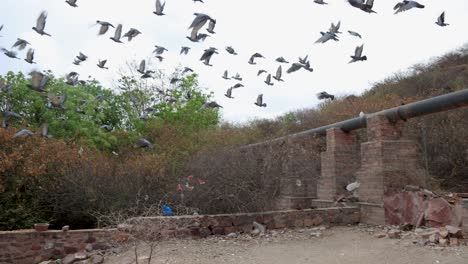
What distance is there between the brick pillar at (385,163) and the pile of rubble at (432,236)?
1668 millimetres

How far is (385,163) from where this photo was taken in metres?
11.2

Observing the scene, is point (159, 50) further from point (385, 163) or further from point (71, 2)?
point (385, 163)

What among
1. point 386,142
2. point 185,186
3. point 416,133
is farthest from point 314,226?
point 416,133

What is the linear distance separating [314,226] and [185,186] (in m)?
4.09

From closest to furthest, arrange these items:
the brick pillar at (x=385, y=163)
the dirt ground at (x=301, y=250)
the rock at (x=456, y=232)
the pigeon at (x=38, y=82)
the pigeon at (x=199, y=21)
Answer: the pigeon at (x=199, y=21)
the dirt ground at (x=301, y=250)
the rock at (x=456, y=232)
the pigeon at (x=38, y=82)
the brick pillar at (x=385, y=163)

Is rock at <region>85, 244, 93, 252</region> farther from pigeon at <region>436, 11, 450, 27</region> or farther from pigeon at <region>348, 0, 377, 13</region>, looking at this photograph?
pigeon at <region>436, 11, 450, 27</region>

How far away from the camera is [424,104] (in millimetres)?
10547

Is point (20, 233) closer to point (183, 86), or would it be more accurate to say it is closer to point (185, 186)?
point (185, 186)

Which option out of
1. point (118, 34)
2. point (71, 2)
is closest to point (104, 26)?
point (118, 34)

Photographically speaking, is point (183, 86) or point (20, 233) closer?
point (20, 233)

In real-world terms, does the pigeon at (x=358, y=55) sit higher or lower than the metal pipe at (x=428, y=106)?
higher

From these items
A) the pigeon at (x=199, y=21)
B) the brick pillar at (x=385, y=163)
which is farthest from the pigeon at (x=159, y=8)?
the brick pillar at (x=385, y=163)

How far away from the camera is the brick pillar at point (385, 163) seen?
11148 millimetres

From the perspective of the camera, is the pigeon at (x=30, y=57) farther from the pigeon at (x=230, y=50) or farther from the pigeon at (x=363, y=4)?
the pigeon at (x=363, y=4)
